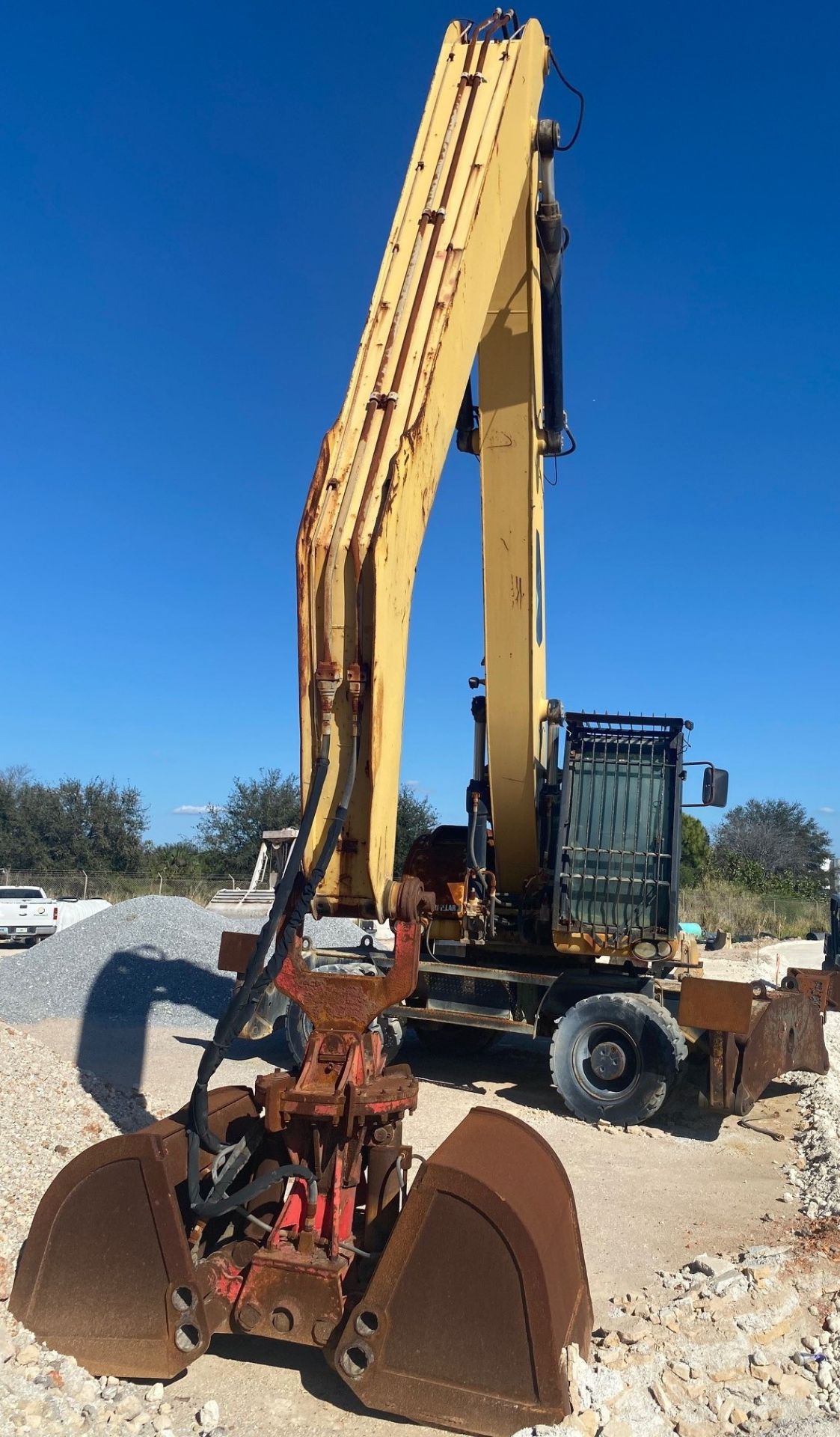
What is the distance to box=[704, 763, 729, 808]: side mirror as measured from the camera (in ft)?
26.9

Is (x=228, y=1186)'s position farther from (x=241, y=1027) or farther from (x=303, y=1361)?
(x=303, y=1361)

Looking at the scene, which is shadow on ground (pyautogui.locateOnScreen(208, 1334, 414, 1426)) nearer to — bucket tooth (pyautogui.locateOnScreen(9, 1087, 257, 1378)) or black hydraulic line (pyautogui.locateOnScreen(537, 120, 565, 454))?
bucket tooth (pyautogui.locateOnScreen(9, 1087, 257, 1378))

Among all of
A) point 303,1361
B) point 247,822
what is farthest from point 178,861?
point 303,1361

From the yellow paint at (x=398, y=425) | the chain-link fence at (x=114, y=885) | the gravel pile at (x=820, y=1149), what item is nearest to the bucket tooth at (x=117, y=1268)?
the yellow paint at (x=398, y=425)

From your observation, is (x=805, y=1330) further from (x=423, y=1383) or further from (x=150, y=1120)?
(x=150, y=1120)

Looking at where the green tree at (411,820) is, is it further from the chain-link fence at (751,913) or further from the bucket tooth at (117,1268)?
the bucket tooth at (117,1268)

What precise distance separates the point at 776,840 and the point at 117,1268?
166 ft

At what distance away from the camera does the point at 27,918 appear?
20.8 meters

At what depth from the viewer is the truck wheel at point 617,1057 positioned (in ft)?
26.5

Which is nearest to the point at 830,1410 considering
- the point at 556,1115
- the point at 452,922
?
the point at 556,1115

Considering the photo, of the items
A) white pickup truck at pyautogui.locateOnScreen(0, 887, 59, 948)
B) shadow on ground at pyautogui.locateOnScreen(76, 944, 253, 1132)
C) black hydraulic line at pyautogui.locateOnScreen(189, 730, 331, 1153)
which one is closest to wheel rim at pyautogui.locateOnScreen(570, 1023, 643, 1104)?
shadow on ground at pyautogui.locateOnScreen(76, 944, 253, 1132)

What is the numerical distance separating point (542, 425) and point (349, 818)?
17.3ft

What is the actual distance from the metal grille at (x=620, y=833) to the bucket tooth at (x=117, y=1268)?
16.5 feet

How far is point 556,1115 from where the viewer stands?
8445 mm
